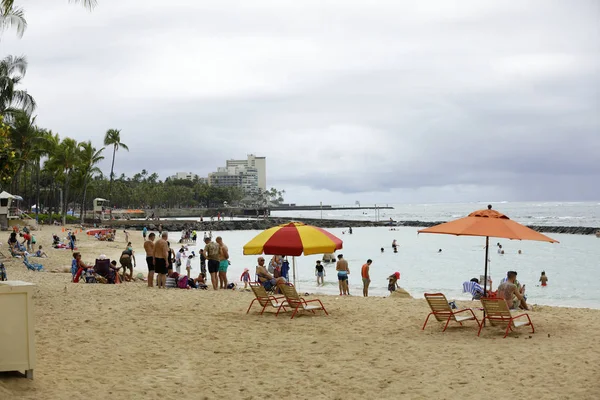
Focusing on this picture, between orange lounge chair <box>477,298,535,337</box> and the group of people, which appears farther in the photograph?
the group of people

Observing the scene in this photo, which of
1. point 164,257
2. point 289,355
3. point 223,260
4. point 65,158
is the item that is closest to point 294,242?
point 289,355

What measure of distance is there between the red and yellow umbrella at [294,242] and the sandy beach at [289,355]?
1.19m

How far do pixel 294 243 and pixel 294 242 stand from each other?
0.02m

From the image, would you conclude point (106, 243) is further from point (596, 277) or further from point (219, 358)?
point (219, 358)

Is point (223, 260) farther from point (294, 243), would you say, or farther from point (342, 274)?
point (294, 243)

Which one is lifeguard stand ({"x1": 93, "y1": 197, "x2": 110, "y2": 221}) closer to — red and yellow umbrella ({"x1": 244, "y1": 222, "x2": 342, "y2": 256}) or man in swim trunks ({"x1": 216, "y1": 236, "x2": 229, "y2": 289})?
man in swim trunks ({"x1": 216, "y1": 236, "x2": 229, "y2": 289})

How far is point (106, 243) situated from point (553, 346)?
128 feet

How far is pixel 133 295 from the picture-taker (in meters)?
13.1

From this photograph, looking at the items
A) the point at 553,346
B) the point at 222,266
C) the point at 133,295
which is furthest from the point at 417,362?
the point at 222,266

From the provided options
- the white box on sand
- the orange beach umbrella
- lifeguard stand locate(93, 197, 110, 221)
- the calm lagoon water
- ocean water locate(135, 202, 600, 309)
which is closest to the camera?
the white box on sand

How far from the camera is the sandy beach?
21.8 ft

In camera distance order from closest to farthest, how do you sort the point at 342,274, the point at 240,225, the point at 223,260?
the point at 223,260
the point at 342,274
the point at 240,225

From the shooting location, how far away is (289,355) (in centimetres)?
Answer: 827

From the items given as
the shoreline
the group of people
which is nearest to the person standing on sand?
the group of people
